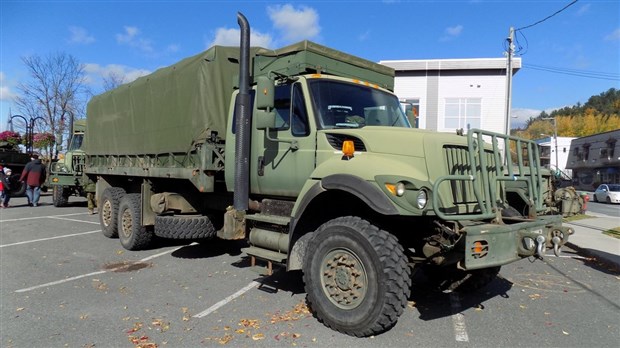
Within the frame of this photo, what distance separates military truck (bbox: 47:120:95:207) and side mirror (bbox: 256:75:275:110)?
42.7 ft

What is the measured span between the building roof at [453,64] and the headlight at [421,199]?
22688 mm

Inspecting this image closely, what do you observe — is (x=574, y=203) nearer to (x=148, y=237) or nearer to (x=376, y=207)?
(x=376, y=207)

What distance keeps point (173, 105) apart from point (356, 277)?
15.4 ft

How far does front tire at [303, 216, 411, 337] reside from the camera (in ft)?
12.9

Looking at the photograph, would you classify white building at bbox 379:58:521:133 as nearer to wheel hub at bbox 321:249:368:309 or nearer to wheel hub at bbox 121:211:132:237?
wheel hub at bbox 121:211:132:237

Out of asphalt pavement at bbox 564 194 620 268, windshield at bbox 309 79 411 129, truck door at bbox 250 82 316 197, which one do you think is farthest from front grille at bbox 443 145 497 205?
asphalt pavement at bbox 564 194 620 268

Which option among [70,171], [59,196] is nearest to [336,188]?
[70,171]

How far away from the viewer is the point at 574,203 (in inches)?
418

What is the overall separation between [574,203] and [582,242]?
110cm

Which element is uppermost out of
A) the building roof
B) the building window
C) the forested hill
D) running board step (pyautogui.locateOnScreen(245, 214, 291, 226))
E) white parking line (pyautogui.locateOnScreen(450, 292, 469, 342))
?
the forested hill

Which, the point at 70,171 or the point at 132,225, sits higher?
the point at 70,171

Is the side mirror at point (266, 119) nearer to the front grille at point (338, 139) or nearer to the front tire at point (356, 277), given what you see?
the front grille at point (338, 139)

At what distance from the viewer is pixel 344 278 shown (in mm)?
4250

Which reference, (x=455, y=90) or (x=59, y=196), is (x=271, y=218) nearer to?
(x=59, y=196)
